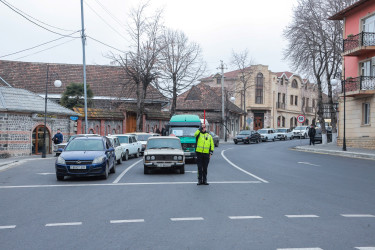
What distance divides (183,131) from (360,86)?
15.7 metres

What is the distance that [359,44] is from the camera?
102ft

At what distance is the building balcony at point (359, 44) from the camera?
30.7m

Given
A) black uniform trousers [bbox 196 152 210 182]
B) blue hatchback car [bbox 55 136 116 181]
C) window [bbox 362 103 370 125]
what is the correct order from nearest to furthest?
black uniform trousers [bbox 196 152 210 182] → blue hatchback car [bbox 55 136 116 181] → window [bbox 362 103 370 125]

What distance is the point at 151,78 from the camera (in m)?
39.0

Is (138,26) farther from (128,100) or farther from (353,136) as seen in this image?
(353,136)

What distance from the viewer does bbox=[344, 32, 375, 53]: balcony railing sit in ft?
101

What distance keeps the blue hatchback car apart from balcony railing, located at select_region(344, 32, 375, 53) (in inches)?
908

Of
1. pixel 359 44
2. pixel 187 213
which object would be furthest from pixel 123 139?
pixel 359 44

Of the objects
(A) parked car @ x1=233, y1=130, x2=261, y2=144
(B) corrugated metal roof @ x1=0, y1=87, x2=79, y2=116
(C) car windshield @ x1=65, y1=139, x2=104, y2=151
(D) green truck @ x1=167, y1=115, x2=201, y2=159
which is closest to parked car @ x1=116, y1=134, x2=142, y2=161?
(D) green truck @ x1=167, y1=115, x2=201, y2=159

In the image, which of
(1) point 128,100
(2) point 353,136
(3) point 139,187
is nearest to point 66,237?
(3) point 139,187

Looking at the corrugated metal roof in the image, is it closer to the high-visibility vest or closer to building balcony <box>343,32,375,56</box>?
the high-visibility vest

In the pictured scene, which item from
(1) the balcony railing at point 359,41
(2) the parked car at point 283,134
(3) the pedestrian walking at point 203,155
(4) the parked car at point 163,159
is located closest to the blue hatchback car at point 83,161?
(4) the parked car at point 163,159

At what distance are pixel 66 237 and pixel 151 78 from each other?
32.9 meters

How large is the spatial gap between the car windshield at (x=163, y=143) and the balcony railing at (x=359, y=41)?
19.7 meters
